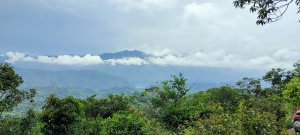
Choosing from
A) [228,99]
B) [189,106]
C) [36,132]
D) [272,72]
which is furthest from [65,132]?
[272,72]

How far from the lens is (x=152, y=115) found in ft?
137

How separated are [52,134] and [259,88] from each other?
226ft

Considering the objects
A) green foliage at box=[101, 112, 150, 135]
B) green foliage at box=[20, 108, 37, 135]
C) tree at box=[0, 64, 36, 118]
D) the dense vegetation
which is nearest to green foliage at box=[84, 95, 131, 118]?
the dense vegetation

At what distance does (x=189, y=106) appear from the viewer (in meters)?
40.1

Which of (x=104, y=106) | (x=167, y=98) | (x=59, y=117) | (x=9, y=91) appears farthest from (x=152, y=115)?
(x=9, y=91)

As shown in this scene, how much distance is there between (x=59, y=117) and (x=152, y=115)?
30.7ft

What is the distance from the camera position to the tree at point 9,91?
102 ft

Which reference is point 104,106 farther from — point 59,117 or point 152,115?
point 59,117

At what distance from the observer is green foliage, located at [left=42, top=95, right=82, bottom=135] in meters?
39.1

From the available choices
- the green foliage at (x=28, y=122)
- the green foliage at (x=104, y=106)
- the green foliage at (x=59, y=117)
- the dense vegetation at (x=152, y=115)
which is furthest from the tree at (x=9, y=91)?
the green foliage at (x=104, y=106)

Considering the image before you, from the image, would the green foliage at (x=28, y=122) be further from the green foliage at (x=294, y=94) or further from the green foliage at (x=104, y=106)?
the green foliage at (x=294, y=94)

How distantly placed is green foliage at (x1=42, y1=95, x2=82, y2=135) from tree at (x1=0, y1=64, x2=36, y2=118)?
20.8 ft

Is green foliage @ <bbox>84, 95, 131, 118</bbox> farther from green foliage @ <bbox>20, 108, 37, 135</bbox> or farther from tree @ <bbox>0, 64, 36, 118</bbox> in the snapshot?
tree @ <bbox>0, 64, 36, 118</bbox>

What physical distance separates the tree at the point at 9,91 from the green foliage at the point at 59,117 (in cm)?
635
